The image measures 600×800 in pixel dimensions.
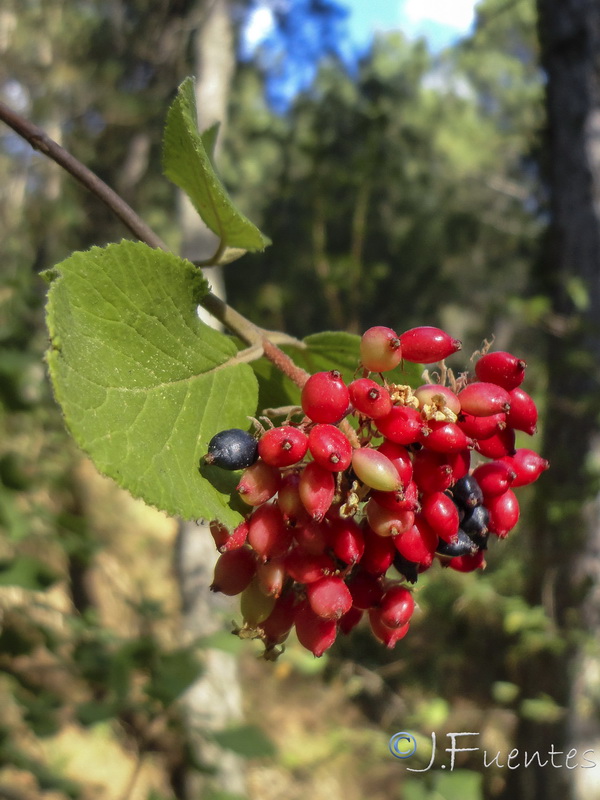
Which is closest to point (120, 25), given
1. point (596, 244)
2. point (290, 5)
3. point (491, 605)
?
point (290, 5)

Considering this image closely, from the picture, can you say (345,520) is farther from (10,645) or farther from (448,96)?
(448,96)

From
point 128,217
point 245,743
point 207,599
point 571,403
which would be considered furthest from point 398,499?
point 207,599

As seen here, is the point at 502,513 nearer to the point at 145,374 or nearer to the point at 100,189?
the point at 145,374

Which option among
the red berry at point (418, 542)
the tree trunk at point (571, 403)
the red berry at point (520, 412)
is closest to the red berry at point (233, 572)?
the red berry at point (418, 542)

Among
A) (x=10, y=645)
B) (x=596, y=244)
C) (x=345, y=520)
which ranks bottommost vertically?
(x=10, y=645)

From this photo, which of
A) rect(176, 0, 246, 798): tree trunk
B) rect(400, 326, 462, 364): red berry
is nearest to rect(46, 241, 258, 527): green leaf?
rect(400, 326, 462, 364): red berry

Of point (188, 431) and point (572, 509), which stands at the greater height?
point (572, 509)

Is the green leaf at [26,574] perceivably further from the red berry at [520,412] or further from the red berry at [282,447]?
the red berry at [520,412]
